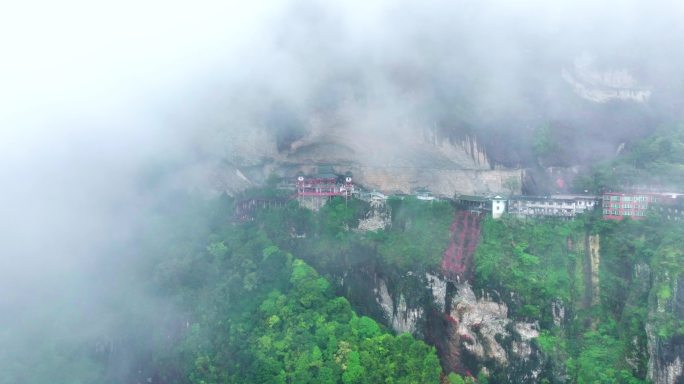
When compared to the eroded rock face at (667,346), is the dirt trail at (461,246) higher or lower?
higher

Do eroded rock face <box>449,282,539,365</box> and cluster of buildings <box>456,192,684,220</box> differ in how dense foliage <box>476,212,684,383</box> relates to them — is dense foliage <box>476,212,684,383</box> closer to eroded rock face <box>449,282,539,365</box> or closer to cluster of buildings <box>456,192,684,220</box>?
eroded rock face <box>449,282,539,365</box>

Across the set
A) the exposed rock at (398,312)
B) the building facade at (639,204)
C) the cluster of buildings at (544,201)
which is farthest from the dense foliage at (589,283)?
the exposed rock at (398,312)

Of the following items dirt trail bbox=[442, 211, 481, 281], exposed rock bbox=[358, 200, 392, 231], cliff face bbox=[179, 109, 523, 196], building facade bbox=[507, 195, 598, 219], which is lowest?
dirt trail bbox=[442, 211, 481, 281]

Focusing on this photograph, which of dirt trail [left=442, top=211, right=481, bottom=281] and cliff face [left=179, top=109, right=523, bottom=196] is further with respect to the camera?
cliff face [left=179, top=109, right=523, bottom=196]

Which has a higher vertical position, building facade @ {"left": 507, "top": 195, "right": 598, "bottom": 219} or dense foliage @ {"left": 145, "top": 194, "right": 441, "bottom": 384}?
building facade @ {"left": 507, "top": 195, "right": 598, "bottom": 219}

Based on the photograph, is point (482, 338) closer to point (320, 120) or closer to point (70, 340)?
point (320, 120)

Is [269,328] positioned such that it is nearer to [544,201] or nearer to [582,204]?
[544,201]

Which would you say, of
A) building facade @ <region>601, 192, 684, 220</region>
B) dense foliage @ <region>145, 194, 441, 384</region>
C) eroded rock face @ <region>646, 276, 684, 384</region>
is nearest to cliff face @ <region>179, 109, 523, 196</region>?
dense foliage @ <region>145, 194, 441, 384</region>

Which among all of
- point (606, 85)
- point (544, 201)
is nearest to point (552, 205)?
point (544, 201)

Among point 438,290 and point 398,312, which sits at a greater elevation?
point 438,290

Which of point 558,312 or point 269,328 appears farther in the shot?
point 269,328

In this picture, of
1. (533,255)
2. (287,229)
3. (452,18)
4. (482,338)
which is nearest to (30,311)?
(287,229)

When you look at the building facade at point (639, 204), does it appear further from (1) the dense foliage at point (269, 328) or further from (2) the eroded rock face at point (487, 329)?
(1) the dense foliage at point (269, 328)
